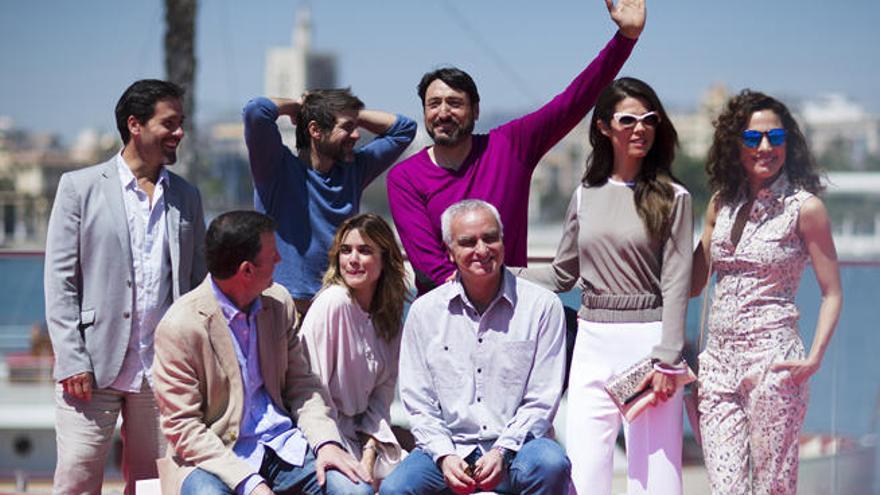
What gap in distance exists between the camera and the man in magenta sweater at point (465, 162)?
175 inches

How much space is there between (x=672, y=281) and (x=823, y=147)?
5258 inches

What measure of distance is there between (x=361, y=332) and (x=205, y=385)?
655 mm

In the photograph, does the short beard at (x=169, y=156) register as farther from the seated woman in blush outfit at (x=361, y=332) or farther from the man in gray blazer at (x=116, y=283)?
the seated woman in blush outfit at (x=361, y=332)

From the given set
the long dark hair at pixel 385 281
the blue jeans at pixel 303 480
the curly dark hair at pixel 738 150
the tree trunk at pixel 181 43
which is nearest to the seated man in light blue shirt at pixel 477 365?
the blue jeans at pixel 303 480

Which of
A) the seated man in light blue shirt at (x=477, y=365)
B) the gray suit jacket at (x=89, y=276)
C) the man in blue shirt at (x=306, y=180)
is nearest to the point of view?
the seated man in light blue shirt at (x=477, y=365)

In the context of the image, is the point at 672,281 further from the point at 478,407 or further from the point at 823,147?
the point at 823,147

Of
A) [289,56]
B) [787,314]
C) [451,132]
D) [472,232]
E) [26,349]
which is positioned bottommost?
[26,349]

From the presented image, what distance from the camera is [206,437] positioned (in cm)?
389

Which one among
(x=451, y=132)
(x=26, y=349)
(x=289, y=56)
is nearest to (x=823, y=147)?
(x=289, y=56)

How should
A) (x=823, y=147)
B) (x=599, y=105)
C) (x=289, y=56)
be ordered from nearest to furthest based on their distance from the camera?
(x=599, y=105) < (x=823, y=147) < (x=289, y=56)

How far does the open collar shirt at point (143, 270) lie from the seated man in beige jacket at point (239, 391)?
415 mm

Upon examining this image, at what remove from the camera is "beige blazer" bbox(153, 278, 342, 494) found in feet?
12.7

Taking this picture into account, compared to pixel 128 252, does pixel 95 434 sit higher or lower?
lower

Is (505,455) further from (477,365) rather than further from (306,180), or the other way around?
(306,180)
